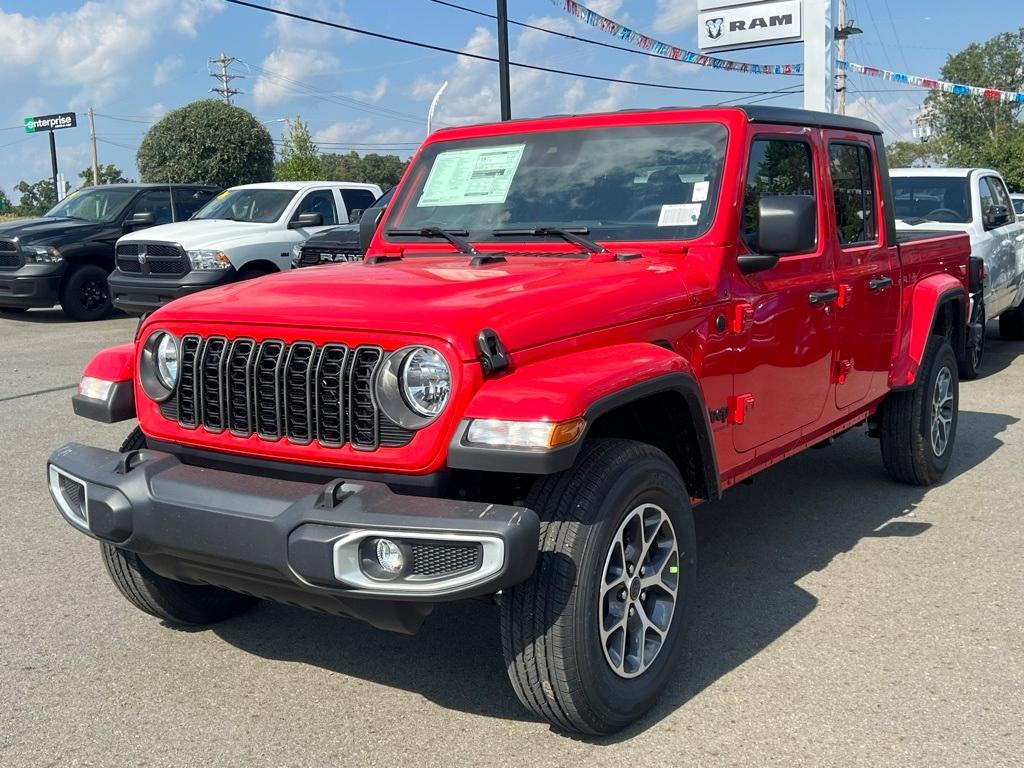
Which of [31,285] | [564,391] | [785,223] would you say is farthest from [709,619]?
[31,285]

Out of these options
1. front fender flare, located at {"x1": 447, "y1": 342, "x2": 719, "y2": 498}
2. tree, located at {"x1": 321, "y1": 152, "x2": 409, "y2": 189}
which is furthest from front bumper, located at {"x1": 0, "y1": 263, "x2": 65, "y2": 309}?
tree, located at {"x1": 321, "y1": 152, "x2": 409, "y2": 189}

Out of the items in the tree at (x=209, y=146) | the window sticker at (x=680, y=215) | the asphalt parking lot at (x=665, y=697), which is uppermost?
the tree at (x=209, y=146)

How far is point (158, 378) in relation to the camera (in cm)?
351

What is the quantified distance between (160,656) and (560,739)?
152 centimetres

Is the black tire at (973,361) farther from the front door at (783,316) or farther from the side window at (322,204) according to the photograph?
the side window at (322,204)

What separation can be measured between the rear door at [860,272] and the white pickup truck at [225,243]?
7537 mm

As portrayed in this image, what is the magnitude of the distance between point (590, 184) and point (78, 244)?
1182 cm

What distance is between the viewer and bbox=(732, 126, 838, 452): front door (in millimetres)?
4086

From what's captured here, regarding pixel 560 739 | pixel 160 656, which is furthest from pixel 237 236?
pixel 560 739

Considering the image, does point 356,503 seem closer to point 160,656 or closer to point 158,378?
point 158,378

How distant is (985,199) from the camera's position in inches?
404

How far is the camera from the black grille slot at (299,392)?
3.13 meters

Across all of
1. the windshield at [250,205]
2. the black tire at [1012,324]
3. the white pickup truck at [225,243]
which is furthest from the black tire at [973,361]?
the windshield at [250,205]

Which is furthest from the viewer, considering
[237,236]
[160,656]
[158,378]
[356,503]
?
[237,236]
